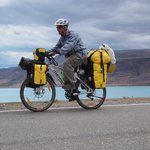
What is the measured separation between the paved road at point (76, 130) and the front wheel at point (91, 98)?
0.51 m

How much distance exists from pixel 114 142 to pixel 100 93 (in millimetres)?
4102

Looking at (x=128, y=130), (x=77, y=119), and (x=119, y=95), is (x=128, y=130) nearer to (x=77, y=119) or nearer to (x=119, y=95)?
(x=77, y=119)

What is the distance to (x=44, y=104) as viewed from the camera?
28.4 ft

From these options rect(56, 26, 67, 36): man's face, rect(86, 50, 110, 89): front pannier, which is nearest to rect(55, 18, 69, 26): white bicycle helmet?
rect(56, 26, 67, 36): man's face

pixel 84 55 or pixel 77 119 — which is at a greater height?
pixel 84 55

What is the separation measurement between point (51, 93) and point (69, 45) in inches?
38.7

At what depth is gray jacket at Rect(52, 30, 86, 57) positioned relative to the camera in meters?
8.48

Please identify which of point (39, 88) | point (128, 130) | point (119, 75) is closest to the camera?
point (128, 130)

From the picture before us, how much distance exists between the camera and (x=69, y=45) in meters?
8.47

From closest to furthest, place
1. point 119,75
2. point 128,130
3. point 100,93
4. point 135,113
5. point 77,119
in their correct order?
point 128,130 → point 77,119 → point 135,113 → point 100,93 → point 119,75

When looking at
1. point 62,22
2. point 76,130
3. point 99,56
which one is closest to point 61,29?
point 62,22

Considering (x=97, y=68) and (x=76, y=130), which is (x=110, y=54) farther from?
(x=76, y=130)

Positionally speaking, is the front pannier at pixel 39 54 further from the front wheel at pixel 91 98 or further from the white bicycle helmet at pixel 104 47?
the white bicycle helmet at pixel 104 47

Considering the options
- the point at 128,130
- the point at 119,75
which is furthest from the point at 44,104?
the point at 119,75
